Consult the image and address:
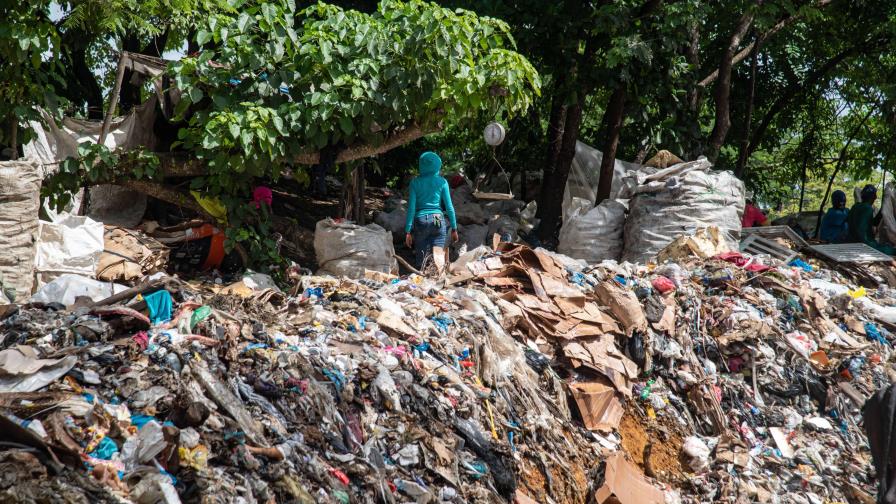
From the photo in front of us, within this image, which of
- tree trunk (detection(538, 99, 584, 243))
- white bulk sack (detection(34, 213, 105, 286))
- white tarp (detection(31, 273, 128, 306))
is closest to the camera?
white tarp (detection(31, 273, 128, 306))

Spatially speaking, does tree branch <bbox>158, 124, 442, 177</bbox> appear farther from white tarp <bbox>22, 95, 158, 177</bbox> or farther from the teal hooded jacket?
white tarp <bbox>22, 95, 158, 177</bbox>

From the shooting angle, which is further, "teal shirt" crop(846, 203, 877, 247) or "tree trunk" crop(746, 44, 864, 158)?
"tree trunk" crop(746, 44, 864, 158)

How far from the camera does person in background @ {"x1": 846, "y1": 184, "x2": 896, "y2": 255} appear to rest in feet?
31.2

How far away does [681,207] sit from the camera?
8000 millimetres

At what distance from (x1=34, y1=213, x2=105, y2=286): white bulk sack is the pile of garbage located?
115cm

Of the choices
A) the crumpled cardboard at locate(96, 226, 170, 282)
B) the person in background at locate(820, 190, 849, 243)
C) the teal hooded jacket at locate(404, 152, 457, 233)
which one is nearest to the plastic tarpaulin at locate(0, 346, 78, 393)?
the crumpled cardboard at locate(96, 226, 170, 282)

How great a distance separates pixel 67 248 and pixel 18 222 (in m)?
0.52

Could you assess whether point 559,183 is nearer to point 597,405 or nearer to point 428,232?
point 428,232

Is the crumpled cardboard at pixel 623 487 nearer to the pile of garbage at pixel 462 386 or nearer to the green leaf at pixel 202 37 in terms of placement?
the pile of garbage at pixel 462 386

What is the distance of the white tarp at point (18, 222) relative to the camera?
5.47 metres

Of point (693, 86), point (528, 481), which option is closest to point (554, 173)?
point (693, 86)

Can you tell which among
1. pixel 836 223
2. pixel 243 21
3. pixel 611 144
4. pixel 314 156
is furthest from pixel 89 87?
pixel 836 223

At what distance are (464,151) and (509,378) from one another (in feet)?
30.5

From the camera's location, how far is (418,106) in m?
6.62
